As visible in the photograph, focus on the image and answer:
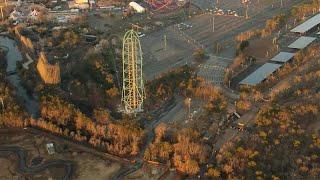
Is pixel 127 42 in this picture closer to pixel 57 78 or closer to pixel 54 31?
pixel 57 78

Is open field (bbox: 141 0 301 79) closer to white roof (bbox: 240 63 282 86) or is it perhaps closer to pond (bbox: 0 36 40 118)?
white roof (bbox: 240 63 282 86)

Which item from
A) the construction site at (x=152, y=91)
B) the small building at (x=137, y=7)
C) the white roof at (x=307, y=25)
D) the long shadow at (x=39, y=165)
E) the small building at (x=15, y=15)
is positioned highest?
the small building at (x=137, y=7)

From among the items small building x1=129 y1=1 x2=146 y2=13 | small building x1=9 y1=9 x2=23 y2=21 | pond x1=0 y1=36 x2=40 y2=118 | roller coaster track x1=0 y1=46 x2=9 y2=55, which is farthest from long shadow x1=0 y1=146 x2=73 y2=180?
small building x1=129 y1=1 x2=146 y2=13

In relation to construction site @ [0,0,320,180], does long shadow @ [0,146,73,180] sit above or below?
below

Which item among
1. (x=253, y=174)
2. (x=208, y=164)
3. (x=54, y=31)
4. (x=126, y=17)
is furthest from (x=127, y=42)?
(x=126, y=17)

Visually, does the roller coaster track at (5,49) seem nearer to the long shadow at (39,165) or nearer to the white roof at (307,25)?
the long shadow at (39,165)

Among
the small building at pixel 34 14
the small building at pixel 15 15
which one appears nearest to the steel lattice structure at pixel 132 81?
the small building at pixel 34 14

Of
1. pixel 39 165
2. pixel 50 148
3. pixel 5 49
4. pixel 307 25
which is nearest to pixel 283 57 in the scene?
pixel 307 25
